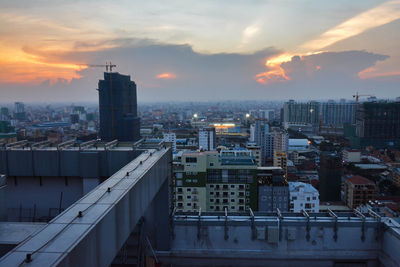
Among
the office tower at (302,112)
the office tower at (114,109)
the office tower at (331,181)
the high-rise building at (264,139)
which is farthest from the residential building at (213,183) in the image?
the office tower at (302,112)

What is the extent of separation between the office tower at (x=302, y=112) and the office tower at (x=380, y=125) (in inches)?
546

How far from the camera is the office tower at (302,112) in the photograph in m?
36.1

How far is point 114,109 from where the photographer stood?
56.0ft

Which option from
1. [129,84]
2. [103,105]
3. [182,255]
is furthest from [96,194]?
[129,84]

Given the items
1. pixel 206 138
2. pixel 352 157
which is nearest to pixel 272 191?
pixel 352 157

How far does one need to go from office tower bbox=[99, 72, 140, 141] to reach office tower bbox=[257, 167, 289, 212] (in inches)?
452

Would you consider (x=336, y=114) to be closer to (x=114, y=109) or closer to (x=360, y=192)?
(x=114, y=109)

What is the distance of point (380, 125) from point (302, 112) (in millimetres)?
15416

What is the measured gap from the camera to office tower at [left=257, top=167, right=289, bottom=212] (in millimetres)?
6992

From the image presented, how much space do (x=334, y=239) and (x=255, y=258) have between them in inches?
19.9

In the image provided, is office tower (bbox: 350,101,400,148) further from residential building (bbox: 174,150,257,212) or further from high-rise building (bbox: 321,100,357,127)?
residential building (bbox: 174,150,257,212)

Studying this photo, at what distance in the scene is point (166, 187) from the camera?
1824mm

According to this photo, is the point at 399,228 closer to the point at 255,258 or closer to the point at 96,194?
the point at 255,258

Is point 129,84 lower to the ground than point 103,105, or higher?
higher
